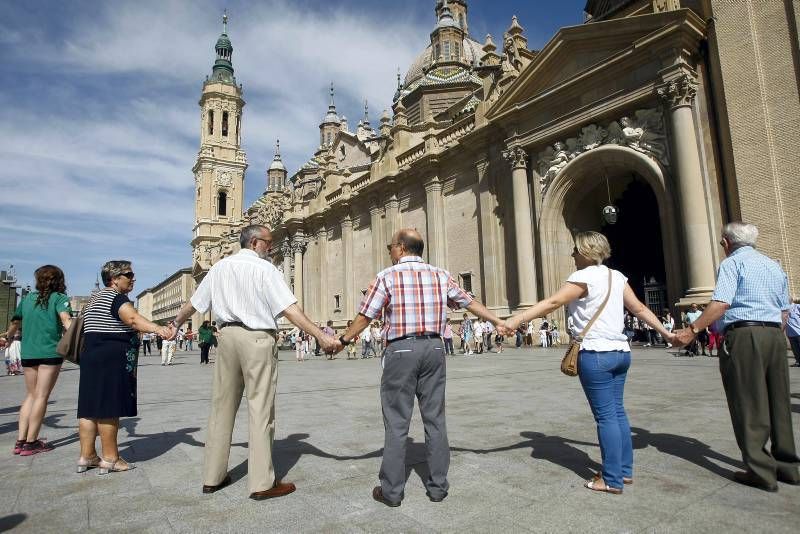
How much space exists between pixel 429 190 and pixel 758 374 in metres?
23.4

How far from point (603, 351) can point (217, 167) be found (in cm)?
7369

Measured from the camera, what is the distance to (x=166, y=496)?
3289 mm

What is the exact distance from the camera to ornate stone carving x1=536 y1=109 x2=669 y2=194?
1608cm

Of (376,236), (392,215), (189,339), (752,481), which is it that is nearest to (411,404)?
(752,481)

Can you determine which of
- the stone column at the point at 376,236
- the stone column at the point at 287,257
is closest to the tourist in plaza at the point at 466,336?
the stone column at the point at 376,236

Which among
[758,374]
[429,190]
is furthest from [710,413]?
[429,190]

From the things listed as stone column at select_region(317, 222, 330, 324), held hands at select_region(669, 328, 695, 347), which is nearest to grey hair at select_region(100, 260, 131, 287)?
held hands at select_region(669, 328, 695, 347)

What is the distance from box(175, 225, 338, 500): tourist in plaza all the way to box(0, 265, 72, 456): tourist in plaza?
2363 millimetres

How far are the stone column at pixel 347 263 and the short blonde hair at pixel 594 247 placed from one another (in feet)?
96.9

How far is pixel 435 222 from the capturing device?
25766 mm

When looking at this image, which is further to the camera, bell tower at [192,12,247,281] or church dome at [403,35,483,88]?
bell tower at [192,12,247,281]

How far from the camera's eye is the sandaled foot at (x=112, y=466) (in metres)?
3.86

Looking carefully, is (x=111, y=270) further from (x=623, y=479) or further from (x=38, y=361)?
(x=623, y=479)

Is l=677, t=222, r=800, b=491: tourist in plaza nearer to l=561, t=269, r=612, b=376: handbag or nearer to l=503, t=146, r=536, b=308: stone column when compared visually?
l=561, t=269, r=612, b=376: handbag
